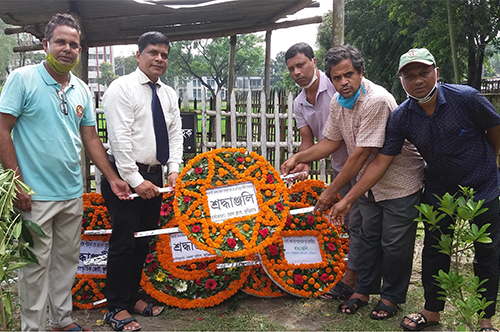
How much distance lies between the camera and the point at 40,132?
273 centimetres

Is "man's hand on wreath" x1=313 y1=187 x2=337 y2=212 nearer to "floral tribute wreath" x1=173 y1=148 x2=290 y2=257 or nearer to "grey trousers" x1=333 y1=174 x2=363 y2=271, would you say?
"floral tribute wreath" x1=173 y1=148 x2=290 y2=257

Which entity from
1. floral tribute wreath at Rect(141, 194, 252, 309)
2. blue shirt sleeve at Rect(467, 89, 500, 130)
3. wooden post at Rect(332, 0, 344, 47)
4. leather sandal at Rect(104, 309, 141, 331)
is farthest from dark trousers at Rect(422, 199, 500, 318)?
wooden post at Rect(332, 0, 344, 47)

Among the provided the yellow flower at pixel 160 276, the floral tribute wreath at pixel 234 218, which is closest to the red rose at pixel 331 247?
the floral tribute wreath at pixel 234 218

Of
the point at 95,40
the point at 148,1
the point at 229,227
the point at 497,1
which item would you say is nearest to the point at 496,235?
the point at 229,227

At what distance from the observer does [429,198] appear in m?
3.11

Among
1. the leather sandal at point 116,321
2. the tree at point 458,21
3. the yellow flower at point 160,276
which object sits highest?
the tree at point 458,21

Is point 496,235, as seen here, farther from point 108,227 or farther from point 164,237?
point 108,227

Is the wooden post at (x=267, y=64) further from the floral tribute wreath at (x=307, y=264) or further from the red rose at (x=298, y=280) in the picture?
the red rose at (x=298, y=280)

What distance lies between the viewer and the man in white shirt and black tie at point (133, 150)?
3.07 m

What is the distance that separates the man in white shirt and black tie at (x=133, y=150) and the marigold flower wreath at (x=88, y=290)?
38 centimetres

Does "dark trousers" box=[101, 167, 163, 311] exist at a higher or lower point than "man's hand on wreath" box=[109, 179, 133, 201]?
lower

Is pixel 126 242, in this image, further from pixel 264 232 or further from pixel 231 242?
pixel 264 232

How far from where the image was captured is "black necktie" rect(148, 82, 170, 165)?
3.23m

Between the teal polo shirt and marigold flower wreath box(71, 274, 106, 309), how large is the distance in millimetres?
1071
